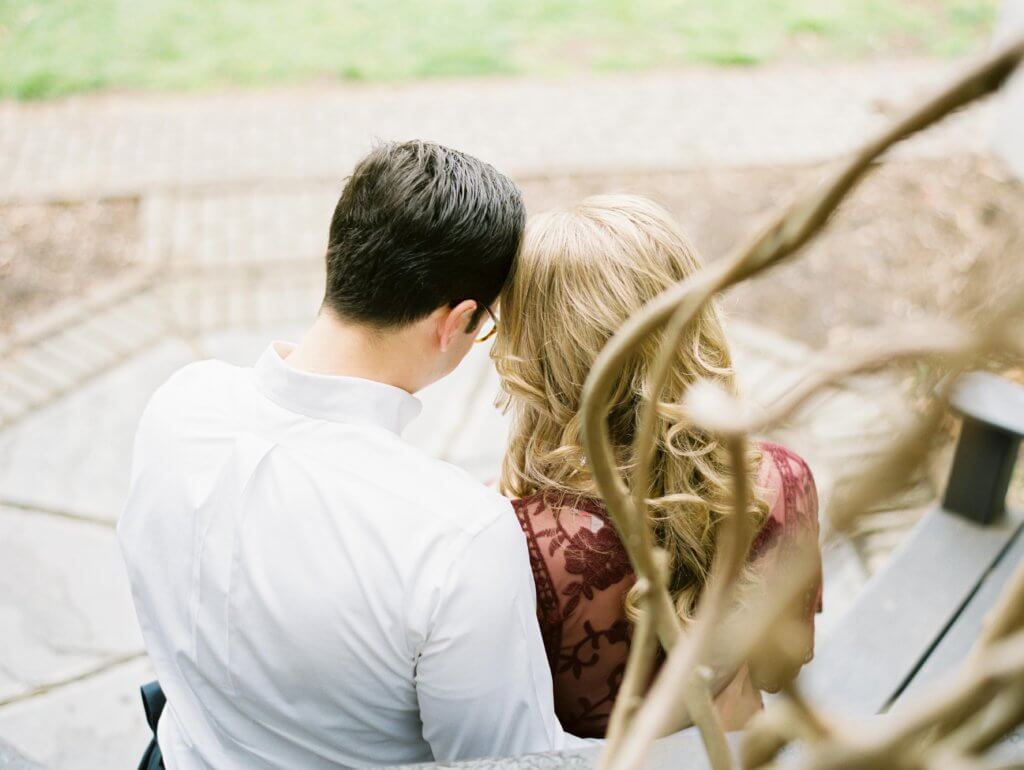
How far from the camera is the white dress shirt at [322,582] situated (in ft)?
5.19

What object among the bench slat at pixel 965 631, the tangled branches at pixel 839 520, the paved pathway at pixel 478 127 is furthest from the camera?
the paved pathway at pixel 478 127

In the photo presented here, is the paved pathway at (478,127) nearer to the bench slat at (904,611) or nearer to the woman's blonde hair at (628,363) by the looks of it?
the bench slat at (904,611)

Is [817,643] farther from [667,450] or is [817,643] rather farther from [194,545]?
[194,545]

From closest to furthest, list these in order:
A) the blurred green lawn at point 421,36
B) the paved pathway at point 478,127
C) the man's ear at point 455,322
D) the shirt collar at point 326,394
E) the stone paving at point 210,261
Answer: the shirt collar at point 326,394
the man's ear at point 455,322
the stone paving at point 210,261
the paved pathway at point 478,127
the blurred green lawn at point 421,36

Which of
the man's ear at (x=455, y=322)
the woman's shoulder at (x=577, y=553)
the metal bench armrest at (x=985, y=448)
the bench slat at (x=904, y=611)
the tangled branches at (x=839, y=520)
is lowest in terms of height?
the bench slat at (x=904, y=611)

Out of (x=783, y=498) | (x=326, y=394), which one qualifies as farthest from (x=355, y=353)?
(x=783, y=498)

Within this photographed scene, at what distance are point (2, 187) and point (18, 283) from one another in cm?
100

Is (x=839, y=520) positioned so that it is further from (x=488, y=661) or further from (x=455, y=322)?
(x=455, y=322)

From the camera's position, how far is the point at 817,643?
2842mm

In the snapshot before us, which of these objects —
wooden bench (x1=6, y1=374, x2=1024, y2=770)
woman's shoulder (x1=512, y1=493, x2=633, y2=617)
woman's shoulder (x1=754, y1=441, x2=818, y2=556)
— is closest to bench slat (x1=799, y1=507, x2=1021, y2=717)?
wooden bench (x1=6, y1=374, x2=1024, y2=770)

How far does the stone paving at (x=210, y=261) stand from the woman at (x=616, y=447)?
0.28 m

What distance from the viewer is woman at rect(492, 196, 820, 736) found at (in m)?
1.79

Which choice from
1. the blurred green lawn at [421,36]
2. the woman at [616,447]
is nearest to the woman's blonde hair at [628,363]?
the woman at [616,447]

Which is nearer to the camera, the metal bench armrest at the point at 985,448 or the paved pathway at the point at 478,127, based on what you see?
the metal bench armrest at the point at 985,448
